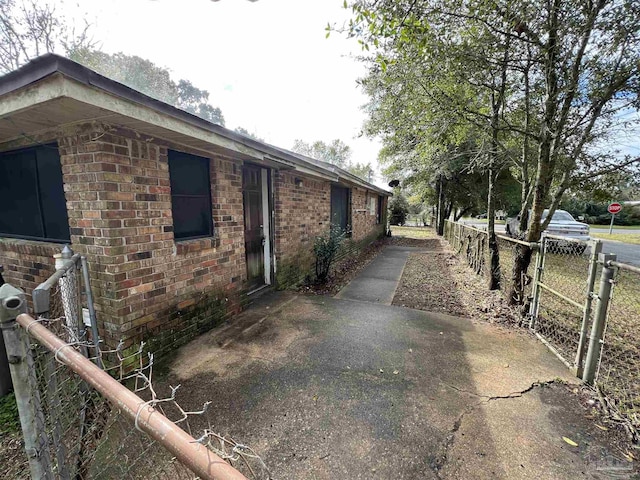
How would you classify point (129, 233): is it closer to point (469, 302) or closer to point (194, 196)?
point (194, 196)

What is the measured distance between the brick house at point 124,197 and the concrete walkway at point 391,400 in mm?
742

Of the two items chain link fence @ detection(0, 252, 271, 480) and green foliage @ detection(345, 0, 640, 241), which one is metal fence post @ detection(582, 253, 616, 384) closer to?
green foliage @ detection(345, 0, 640, 241)

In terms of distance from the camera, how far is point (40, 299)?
1.41 m

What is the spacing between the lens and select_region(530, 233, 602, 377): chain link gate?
8.89ft

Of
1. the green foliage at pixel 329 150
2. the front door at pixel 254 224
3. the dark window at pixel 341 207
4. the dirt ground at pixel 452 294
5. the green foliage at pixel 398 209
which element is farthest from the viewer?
the green foliage at pixel 329 150

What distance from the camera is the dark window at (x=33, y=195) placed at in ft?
9.91

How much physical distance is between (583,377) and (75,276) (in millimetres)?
4744

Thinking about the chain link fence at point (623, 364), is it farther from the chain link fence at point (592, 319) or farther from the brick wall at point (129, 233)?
the brick wall at point (129, 233)

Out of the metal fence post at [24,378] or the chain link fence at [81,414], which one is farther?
the metal fence post at [24,378]

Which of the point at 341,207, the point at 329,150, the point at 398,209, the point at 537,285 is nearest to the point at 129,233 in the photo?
the point at 537,285

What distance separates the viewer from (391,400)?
7.86 feet


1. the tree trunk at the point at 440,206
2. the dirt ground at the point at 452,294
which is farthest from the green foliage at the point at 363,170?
the dirt ground at the point at 452,294

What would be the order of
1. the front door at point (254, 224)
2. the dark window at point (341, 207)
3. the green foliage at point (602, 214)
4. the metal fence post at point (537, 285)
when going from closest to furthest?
1. the metal fence post at point (537, 285)
2. the front door at point (254, 224)
3. the dark window at point (341, 207)
4. the green foliage at point (602, 214)

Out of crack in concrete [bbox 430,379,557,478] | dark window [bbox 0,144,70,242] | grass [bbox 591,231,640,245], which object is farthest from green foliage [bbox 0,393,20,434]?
grass [bbox 591,231,640,245]
